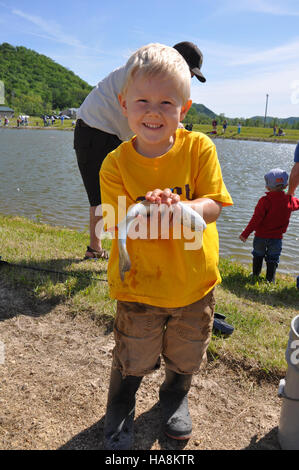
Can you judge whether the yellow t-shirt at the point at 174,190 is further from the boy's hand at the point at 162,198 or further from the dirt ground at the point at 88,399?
the dirt ground at the point at 88,399

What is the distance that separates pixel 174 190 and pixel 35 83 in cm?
15030

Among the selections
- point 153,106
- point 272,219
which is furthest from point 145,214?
point 272,219

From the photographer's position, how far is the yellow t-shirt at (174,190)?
1.89 m

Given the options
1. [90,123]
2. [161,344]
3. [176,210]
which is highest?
[90,123]

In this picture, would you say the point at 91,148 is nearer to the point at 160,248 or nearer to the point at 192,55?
the point at 192,55

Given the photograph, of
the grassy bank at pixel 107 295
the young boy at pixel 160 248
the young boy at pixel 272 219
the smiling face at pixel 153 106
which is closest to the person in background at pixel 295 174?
the young boy at pixel 272 219

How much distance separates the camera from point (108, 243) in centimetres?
564

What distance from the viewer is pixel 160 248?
189cm

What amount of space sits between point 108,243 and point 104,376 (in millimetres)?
3179

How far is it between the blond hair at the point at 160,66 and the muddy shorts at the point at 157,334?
1.11 metres

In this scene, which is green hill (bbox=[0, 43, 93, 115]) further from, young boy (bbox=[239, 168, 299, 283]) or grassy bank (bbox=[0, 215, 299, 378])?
young boy (bbox=[239, 168, 299, 283])

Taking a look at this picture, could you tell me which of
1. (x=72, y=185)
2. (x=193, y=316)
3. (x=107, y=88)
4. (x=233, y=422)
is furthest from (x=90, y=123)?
(x=72, y=185)

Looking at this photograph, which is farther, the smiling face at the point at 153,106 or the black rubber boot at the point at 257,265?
the black rubber boot at the point at 257,265
